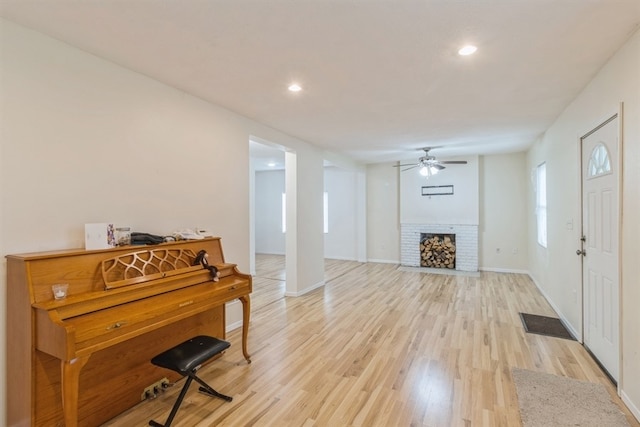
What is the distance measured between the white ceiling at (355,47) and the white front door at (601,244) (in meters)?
0.65

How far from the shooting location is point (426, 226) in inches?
294

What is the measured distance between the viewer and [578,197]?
10.6 feet

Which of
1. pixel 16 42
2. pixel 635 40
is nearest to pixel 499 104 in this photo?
pixel 635 40

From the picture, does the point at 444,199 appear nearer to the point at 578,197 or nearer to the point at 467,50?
the point at 578,197

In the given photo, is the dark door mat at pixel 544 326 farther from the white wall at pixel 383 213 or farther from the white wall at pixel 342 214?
the white wall at pixel 342 214

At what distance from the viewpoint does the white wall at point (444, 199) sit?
6.98 m

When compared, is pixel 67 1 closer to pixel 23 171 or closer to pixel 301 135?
pixel 23 171

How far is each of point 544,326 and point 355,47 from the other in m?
3.81

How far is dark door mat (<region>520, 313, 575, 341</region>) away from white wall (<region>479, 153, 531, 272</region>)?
10.2ft

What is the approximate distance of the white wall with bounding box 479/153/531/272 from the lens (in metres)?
6.73

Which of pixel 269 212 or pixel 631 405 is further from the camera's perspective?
pixel 269 212

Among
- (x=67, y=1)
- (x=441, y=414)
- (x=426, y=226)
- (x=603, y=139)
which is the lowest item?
(x=441, y=414)

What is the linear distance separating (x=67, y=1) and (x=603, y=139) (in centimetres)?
403

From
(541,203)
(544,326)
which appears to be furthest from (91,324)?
(541,203)
